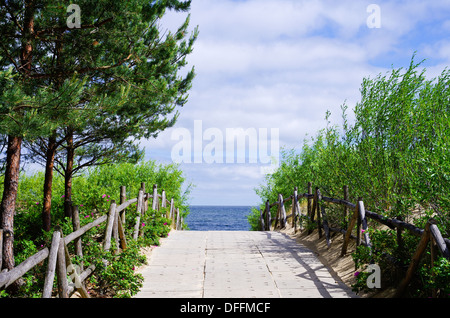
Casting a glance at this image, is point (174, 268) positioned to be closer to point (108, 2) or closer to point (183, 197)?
point (108, 2)

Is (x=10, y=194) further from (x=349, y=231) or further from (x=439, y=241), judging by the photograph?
(x=439, y=241)

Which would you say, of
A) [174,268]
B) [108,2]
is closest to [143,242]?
[174,268]

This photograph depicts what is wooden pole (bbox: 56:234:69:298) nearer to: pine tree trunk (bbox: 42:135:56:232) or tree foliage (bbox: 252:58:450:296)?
tree foliage (bbox: 252:58:450:296)

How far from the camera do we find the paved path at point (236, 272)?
6.27 m

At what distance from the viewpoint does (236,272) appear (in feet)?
24.5

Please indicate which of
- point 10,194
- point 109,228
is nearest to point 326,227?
point 109,228

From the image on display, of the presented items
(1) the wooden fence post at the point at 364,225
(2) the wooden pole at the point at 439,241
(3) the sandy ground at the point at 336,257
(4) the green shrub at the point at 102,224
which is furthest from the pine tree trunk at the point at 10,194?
(2) the wooden pole at the point at 439,241

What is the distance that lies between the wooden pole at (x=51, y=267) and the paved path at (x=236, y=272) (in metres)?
1.71

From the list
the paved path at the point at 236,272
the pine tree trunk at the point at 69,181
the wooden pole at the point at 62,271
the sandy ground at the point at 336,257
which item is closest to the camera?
the wooden pole at the point at 62,271

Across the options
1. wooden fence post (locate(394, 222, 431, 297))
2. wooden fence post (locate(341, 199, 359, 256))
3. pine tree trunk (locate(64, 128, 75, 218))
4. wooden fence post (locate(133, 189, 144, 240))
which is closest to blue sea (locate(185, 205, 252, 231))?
pine tree trunk (locate(64, 128, 75, 218))

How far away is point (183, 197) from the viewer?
24078 mm

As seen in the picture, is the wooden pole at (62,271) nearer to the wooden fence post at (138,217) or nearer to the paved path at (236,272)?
the paved path at (236,272)

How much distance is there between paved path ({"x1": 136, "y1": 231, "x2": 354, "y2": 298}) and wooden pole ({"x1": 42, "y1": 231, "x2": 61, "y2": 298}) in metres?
1.71
